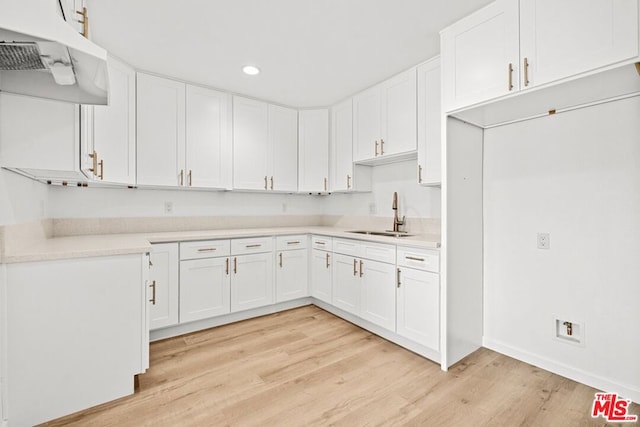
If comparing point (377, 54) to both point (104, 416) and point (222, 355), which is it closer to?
point (222, 355)

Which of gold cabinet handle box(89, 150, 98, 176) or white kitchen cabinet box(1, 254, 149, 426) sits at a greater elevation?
gold cabinet handle box(89, 150, 98, 176)

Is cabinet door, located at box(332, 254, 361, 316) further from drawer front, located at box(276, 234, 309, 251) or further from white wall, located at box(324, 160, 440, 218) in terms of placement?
white wall, located at box(324, 160, 440, 218)

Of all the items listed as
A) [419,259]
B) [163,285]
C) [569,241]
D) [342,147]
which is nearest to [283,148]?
[342,147]

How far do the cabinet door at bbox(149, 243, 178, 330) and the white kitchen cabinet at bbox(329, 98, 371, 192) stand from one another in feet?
6.37

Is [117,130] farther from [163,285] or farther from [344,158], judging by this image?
[344,158]

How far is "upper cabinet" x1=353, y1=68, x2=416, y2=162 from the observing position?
2.72 m

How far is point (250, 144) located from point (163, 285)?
69.1 inches

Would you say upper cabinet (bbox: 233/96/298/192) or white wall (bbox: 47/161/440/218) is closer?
white wall (bbox: 47/161/440/218)

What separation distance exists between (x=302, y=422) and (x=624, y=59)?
243cm

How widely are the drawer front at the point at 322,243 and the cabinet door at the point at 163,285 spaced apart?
1.47m

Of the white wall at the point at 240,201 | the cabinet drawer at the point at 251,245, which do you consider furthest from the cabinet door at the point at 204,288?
the white wall at the point at 240,201

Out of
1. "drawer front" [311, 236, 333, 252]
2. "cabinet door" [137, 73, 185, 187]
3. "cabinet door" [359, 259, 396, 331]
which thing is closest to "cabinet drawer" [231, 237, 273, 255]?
"drawer front" [311, 236, 333, 252]

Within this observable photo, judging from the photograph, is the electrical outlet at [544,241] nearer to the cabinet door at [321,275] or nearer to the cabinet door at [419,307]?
the cabinet door at [419,307]

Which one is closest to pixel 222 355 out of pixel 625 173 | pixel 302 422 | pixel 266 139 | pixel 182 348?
pixel 182 348
